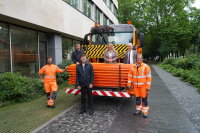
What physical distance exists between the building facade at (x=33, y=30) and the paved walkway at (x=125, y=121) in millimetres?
4972

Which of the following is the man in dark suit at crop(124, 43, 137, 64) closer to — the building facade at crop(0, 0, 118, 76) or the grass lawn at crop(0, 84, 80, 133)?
the grass lawn at crop(0, 84, 80, 133)

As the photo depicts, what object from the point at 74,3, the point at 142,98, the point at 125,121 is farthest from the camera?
the point at 74,3

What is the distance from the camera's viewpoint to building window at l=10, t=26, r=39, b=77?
907cm

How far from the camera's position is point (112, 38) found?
8164 millimetres

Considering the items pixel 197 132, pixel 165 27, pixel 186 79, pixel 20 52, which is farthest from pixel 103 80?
pixel 165 27

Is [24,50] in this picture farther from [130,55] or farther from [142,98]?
[142,98]

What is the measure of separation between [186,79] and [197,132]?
308 inches

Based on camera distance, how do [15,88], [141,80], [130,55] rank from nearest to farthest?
[141,80] → [15,88] → [130,55]

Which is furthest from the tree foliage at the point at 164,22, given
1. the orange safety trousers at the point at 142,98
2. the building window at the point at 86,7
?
the orange safety trousers at the point at 142,98

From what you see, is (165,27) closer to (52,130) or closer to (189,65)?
(189,65)

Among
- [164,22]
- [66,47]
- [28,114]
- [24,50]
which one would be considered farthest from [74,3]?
[164,22]

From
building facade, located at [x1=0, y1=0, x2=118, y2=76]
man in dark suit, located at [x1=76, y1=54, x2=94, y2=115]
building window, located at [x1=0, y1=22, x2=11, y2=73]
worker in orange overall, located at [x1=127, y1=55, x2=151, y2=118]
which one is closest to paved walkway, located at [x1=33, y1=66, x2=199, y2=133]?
worker in orange overall, located at [x1=127, y1=55, x2=151, y2=118]

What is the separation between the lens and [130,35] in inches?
316

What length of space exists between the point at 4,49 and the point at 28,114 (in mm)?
4566
